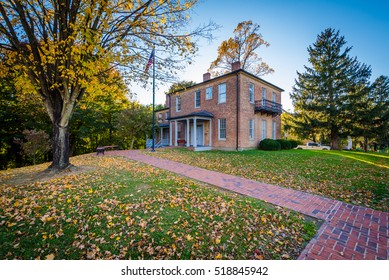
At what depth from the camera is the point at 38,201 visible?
4.23 m

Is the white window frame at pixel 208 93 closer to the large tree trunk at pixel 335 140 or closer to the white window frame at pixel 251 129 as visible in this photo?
the white window frame at pixel 251 129

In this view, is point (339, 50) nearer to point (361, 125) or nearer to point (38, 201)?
point (361, 125)

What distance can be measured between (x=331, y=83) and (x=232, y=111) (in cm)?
1553

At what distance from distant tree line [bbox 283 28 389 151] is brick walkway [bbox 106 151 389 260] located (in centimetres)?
2141

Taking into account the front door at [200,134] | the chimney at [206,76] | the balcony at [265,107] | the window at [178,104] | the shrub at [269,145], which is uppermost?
the chimney at [206,76]

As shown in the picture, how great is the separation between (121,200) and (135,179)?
1879 millimetres

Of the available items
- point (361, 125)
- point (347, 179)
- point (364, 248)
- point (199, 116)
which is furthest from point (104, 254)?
point (361, 125)

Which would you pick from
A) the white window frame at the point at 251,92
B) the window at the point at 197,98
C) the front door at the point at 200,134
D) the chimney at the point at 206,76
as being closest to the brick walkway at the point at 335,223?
the white window frame at the point at 251,92

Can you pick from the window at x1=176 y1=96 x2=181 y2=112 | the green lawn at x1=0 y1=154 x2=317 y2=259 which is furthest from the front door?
the green lawn at x1=0 y1=154 x2=317 y2=259

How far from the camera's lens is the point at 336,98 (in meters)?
21.8

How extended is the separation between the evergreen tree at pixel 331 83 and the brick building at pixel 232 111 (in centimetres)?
561

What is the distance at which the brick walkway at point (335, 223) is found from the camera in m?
2.94

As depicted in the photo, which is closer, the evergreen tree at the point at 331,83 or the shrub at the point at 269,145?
the shrub at the point at 269,145

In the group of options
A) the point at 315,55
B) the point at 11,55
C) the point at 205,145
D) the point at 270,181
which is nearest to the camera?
the point at 11,55
